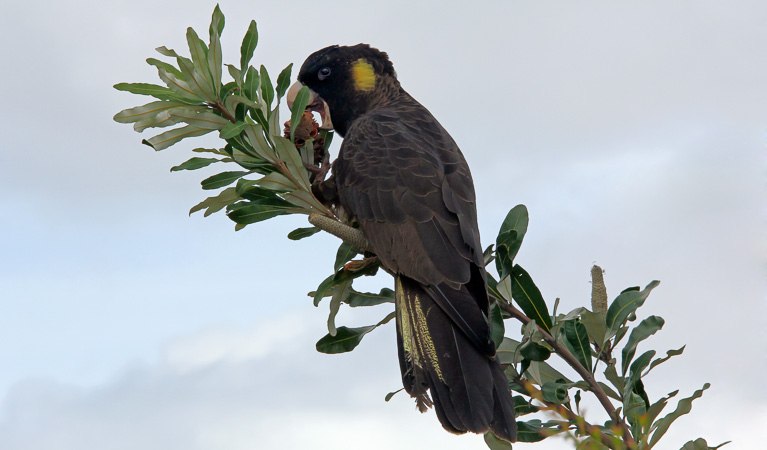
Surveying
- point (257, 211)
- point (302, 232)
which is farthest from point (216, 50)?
point (302, 232)

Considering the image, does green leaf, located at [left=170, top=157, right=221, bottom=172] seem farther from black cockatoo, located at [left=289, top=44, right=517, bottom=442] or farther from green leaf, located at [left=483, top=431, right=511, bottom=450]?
green leaf, located at [left=483, top=431, right=511, bottom=450]

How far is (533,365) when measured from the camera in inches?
106

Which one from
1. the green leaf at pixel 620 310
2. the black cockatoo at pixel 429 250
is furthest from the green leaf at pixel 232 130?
the green leaf at pixel 620 310

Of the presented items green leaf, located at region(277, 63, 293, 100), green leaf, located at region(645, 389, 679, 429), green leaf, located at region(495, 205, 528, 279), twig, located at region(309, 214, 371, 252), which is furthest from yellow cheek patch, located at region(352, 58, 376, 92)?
green leaf, located at region(645, 389, 679, 429)

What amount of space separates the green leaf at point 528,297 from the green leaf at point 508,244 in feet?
0.15

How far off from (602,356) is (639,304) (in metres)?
0.24

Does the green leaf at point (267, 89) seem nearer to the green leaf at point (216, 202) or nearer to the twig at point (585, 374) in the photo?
the green leaf at point (216, 202)

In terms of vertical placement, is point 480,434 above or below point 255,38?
below

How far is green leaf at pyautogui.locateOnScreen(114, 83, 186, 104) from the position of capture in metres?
2.83

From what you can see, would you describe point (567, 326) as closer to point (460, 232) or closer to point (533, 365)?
point (533, 365)

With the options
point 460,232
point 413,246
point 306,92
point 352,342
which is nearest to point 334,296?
point 352,342

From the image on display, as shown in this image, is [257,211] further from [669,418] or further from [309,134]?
[669,418]

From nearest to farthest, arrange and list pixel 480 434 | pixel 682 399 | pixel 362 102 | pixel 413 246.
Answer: pixel 480 434 → pixel 682 399 → pixel 413 246 → pixel 362 102

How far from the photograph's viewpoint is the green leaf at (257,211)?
110 inches
